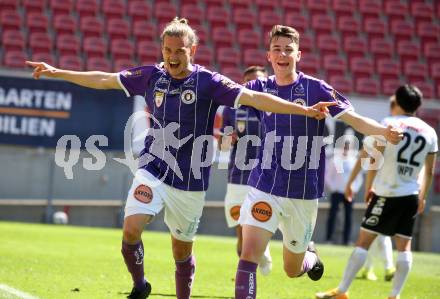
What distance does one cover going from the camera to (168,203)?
6.61m

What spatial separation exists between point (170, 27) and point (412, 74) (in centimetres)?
1884

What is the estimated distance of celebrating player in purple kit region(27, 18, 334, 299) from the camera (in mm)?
6508

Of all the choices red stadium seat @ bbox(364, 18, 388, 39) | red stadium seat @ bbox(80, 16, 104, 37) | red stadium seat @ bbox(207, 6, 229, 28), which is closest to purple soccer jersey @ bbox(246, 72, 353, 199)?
red stadium seat @ bbox(80, 16, 104, 37)

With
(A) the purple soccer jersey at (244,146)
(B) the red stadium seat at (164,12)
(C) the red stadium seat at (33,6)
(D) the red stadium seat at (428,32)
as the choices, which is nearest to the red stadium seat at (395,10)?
(D) the red stadium seat at (428,32)

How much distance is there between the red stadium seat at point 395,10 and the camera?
2627 cm

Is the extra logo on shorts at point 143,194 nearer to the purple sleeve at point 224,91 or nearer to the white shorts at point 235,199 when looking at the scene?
the purple sleeve at point 224,91

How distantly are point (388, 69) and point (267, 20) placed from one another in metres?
3.65

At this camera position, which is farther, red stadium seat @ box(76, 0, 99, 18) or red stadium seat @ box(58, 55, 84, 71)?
red stadium seat @ box(76, 0, 99, 18)

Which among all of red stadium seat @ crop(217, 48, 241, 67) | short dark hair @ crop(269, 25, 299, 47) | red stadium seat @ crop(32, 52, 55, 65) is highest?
short dark hair @ crop(269, 25, 299, 47)

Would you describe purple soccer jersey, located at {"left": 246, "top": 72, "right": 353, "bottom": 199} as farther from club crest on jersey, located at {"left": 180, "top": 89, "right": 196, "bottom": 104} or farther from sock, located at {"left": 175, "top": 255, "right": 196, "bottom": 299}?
sock, located at {"left": 175, "top": 255, "right": 196, "bottom": 299}

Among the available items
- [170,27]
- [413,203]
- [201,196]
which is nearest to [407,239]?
[413,203]

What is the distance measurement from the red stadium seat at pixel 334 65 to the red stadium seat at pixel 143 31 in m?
4.72

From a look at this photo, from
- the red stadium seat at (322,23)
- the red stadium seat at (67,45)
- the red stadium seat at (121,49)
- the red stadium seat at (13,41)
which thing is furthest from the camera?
the red stadium seat at (322,23)

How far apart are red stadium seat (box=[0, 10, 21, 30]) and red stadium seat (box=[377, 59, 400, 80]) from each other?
984cm
